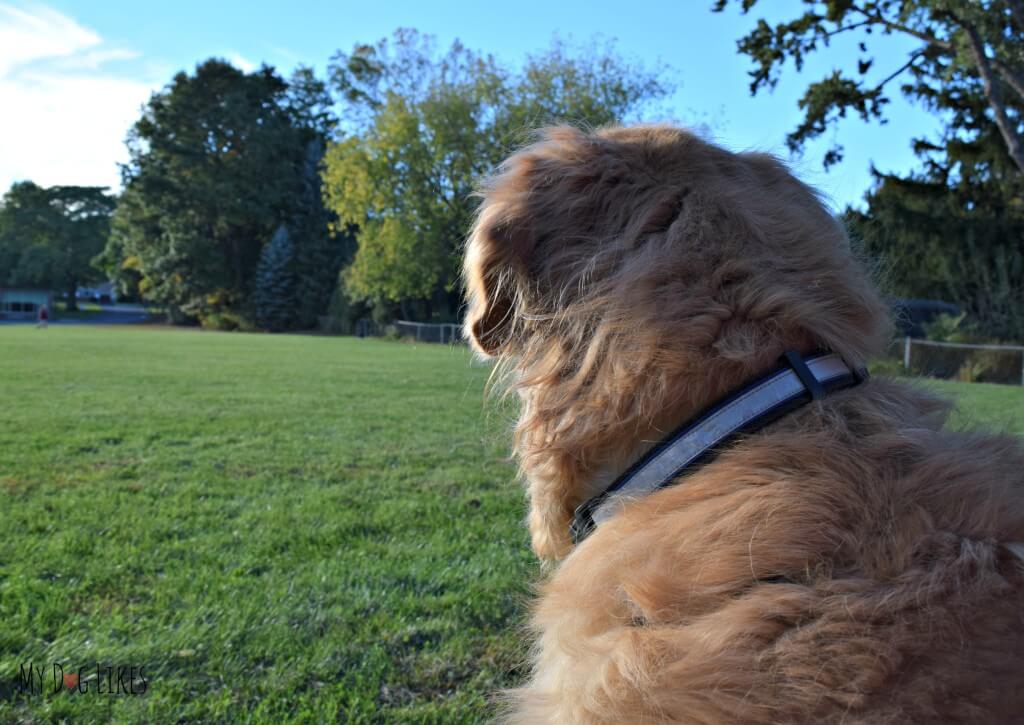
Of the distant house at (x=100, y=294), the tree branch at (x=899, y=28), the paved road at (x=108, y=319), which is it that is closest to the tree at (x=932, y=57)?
the tree branch at (x=899, y=28)

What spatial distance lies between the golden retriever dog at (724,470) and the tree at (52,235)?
92.2m

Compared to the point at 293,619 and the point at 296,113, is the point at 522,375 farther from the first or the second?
the point at 296,113

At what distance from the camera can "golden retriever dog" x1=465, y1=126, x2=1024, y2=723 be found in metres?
1.16

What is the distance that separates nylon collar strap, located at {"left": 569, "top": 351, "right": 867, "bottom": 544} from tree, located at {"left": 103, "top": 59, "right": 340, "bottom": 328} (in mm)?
57256

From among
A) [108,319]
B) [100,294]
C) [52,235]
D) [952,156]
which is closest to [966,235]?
[952,156]

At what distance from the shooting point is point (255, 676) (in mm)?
3049

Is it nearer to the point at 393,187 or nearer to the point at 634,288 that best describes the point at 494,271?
the point at 634,288

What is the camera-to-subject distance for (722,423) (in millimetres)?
1508

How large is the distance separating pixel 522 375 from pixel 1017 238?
2793 centimetres

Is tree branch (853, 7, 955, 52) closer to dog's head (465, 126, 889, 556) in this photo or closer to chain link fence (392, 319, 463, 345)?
dog's head (465, 126, 889, 556)

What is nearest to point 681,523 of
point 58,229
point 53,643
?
point 53,643

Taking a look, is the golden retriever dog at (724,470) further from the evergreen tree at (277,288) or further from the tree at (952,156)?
the evergreen tree at (277,288)

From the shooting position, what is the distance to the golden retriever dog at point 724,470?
116 cm

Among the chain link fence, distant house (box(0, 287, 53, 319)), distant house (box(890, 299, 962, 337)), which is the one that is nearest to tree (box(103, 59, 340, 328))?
the chain link fence
